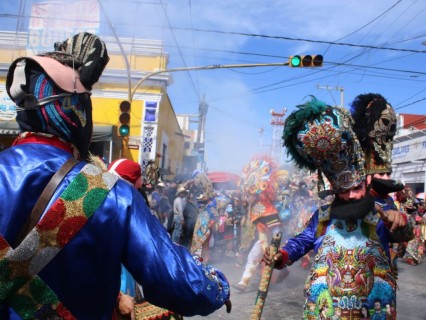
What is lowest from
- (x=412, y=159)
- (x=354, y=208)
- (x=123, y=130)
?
(x=412, y=159)

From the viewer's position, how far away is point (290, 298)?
6.60 meters

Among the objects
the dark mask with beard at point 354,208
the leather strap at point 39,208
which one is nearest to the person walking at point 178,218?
the dark mask with beard at point 354,208

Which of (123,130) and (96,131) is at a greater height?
(123,130)

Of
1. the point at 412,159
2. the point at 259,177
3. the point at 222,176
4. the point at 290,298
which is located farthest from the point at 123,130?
the point at 412,159

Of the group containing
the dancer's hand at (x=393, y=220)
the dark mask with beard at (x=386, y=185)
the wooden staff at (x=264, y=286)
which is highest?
the dark mask with beard at (x=386, y=185)

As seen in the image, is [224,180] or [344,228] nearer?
[344,228]

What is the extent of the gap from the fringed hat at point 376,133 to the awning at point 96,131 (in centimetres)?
1149

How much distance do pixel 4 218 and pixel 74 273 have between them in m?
0.27

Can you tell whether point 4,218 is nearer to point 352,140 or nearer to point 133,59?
point 352,140

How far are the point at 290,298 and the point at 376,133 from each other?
4165 mm

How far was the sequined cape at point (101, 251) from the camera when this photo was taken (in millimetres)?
1333

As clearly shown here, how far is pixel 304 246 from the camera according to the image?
10.1ft

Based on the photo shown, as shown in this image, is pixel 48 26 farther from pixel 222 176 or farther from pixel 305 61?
pixel 305 61

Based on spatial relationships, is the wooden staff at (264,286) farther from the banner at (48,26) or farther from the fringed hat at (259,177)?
the banner at (48,26)
